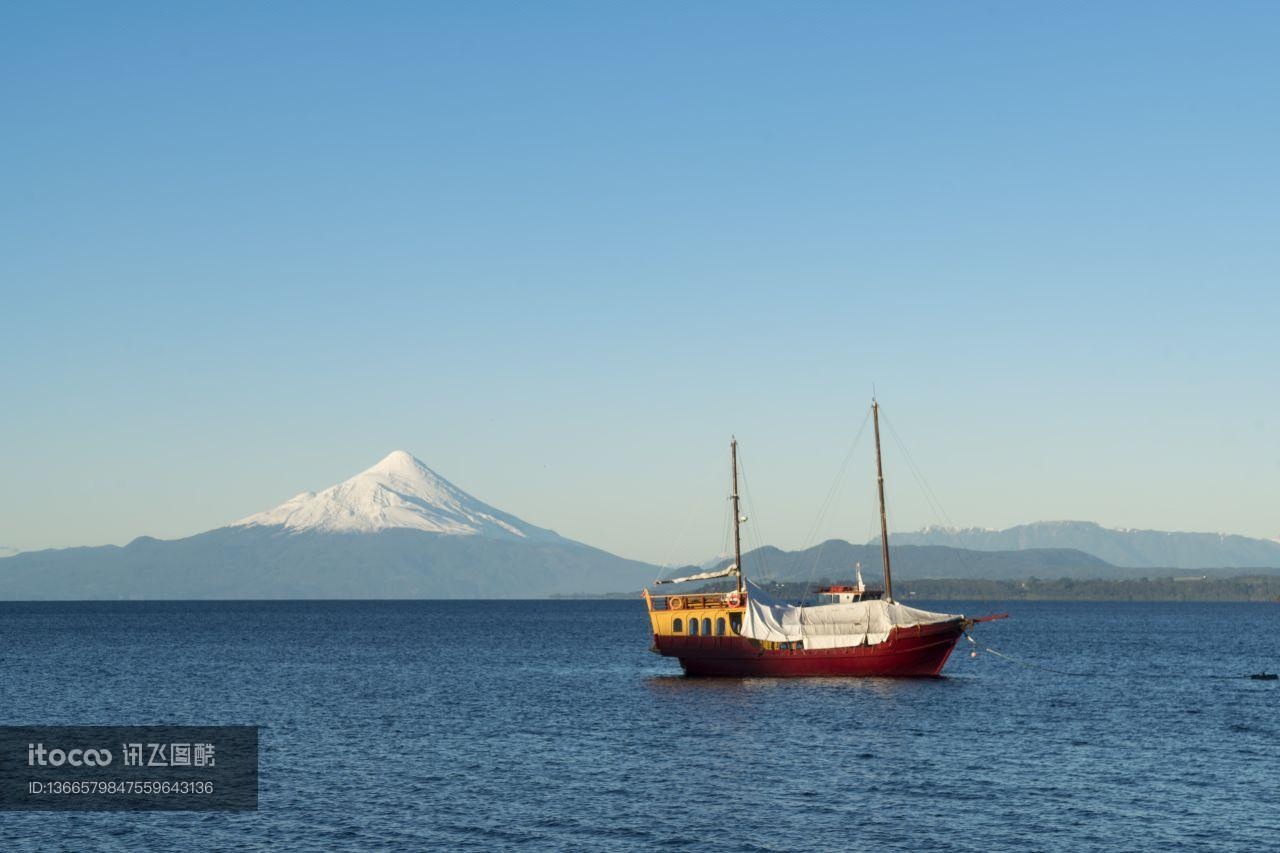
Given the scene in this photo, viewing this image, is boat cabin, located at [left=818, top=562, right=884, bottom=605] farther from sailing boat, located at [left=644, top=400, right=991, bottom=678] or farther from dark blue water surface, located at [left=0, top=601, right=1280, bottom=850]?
dark blue water surface, located at [left=0, top=601, right=1280, bottom=850]

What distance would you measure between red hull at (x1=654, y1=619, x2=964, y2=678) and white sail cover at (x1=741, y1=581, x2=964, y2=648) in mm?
589

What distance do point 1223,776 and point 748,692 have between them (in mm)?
38350

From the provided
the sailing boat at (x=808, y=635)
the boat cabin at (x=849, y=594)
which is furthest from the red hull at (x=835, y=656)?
the boat cabin at (x=849, y=594)

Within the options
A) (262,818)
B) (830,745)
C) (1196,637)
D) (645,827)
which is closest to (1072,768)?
(830,745)

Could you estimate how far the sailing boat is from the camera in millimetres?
95688

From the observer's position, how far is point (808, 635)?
96875 mm

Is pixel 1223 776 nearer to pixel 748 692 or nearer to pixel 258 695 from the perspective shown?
pixel 748 692

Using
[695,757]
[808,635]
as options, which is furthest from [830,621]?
[695,757]

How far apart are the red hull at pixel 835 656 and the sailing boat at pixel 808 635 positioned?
0.24 ft

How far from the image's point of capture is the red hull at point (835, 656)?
95750mm

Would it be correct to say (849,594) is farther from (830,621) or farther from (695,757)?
(695,757)

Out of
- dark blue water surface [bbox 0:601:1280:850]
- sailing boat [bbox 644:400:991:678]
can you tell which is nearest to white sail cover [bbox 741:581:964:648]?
sailing boat [bbox 644:400:991:678]

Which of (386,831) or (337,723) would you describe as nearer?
(386,831)

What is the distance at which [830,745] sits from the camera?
2564 inches
